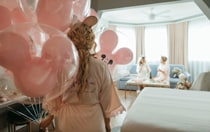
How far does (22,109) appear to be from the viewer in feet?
7.93

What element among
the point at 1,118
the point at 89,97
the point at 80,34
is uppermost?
the point at 80,34

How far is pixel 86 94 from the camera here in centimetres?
126

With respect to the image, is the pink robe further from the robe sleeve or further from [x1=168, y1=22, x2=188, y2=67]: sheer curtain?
[x1=168, y1=22, x2=188, y2=67]: sheer curtain

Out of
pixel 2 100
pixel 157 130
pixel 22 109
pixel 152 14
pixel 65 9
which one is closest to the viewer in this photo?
pixel 65 9

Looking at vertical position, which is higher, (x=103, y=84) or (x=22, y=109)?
(x=103, y=84)

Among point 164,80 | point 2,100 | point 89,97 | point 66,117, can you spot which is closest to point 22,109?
point 2,100

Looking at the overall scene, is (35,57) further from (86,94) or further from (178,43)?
(178,43)

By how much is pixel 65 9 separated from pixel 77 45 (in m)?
0.24

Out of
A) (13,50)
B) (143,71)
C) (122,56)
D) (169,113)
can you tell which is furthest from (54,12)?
(143,71)

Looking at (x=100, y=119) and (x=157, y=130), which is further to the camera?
(x=157, y=130)

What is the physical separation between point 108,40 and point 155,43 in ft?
16.4

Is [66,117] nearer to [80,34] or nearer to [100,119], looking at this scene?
[100,119]

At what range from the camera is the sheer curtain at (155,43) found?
20.9 ft

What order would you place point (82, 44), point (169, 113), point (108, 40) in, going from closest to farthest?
point (82, 44)
point (108, 40)
point (169, 113)
